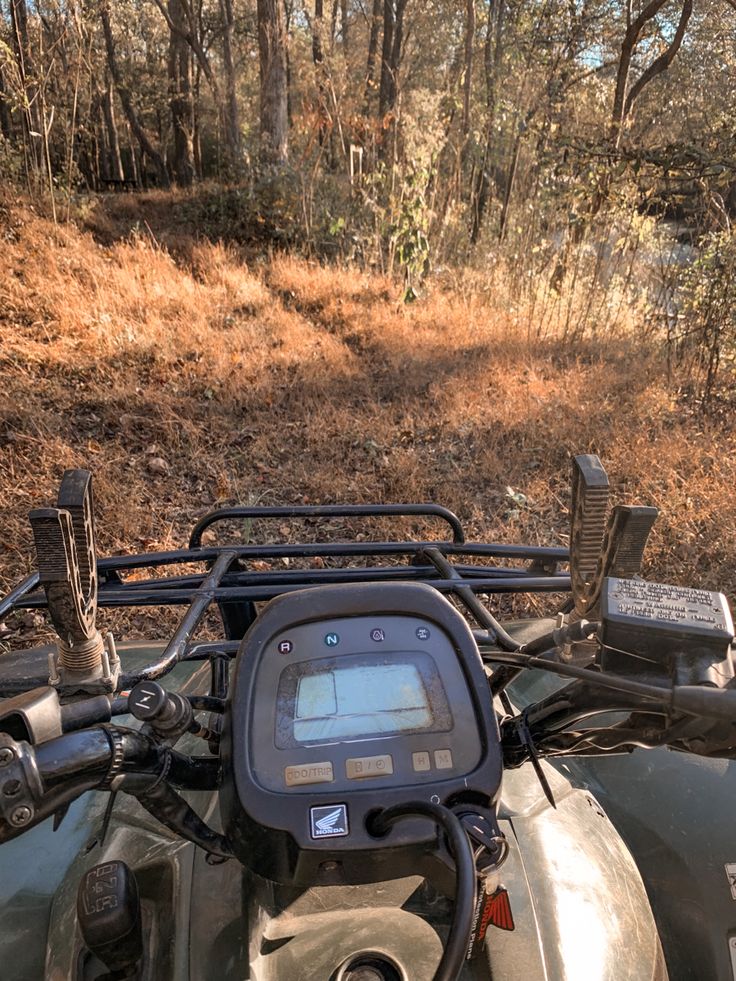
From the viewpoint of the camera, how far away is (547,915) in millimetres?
1157

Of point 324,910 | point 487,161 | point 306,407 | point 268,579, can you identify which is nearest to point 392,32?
point 487,161

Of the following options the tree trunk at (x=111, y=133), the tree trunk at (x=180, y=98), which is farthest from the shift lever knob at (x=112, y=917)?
the tree trunk at (x=111, y=133)

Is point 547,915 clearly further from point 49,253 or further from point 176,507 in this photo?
point 49,253

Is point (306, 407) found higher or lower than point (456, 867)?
lower

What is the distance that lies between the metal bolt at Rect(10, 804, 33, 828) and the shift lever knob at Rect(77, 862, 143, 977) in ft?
0.82

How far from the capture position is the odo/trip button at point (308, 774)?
3.17ft

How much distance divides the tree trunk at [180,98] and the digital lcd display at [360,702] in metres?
13.8

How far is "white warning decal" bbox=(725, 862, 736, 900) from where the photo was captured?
1.45 metres

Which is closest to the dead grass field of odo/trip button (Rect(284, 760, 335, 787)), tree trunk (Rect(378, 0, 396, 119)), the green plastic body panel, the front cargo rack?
the front cargo rack

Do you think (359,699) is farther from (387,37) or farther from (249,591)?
(387,37)

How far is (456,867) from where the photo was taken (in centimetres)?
80

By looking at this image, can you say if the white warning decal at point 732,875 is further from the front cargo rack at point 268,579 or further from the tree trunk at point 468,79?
the tree trunk at point 468,79

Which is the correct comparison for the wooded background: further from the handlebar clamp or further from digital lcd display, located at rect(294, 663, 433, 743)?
the handlebar clamp

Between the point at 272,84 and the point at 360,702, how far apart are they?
990 centimetres
